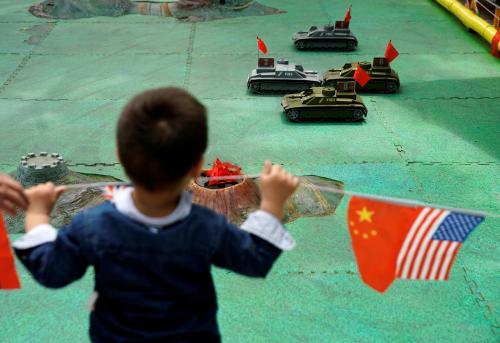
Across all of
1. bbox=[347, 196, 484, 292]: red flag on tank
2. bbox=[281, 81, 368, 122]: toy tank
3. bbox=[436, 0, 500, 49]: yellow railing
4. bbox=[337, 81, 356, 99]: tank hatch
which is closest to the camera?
bbox=[347, 196, 484, 292]: red flag on tank

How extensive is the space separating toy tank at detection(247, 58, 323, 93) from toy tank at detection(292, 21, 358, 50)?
224cm

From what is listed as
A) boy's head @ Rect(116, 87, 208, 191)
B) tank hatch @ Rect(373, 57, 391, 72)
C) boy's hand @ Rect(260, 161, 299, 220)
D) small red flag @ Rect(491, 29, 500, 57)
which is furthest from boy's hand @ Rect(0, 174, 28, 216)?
small red flag @ Rect(491, 29, 500, 57)

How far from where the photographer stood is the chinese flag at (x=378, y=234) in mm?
3146

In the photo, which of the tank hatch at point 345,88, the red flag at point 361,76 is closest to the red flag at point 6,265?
the tank hatch at point 345,88

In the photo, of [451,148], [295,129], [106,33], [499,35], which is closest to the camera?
[451,148]

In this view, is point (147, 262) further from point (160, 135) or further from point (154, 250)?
point (160, 135)

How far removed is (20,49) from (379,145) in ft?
27.6

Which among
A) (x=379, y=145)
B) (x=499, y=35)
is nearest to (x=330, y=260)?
(x=379, y=145)

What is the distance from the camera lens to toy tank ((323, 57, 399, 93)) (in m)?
10.9

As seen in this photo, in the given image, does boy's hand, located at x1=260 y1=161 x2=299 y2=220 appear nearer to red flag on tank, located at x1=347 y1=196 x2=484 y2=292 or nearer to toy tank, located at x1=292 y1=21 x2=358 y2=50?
red flag on tank, located at x1=347 y1=196 x2=484 y2=292

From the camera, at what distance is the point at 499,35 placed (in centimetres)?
1239

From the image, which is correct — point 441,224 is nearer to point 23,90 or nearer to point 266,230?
point 266,230

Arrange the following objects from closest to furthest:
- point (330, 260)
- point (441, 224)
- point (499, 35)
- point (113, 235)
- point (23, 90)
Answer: point (113, 235) < point (441, 224) < point (330, 260) < point (23, 90) < point (499, 35)

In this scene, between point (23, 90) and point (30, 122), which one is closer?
point (30, 122)
